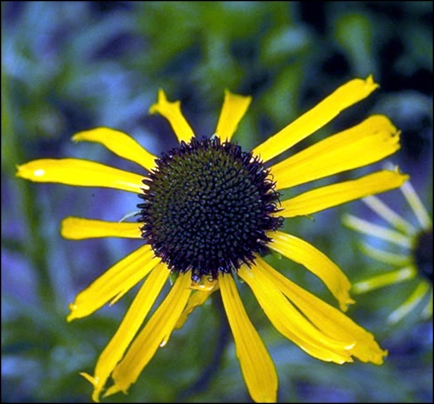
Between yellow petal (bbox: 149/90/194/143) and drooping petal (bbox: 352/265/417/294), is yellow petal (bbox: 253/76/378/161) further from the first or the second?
drooping petal (bbox: 352/265/417/294)

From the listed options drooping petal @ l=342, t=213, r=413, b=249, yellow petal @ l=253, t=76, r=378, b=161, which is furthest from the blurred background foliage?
yellow petal @ l=253, t=76, r=378, b=161

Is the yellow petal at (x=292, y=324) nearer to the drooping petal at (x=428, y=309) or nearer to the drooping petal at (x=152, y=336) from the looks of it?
the drooping petal at (x=152, y=336)

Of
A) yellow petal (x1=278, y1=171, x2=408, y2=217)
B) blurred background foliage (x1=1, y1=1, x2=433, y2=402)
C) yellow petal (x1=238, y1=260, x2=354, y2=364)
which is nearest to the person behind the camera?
yellow petal (x1=238, y1=260, x2=354, y2=364)

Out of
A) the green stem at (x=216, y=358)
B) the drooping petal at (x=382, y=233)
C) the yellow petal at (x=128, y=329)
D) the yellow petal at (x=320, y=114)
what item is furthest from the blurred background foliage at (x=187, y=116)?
the yellow petal at (x=320, y=114)

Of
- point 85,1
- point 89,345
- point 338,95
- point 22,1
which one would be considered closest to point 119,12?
point 85,1

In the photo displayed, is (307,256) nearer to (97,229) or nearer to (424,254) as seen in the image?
(97,229)

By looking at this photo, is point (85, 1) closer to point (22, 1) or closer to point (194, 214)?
point (22, 1)
